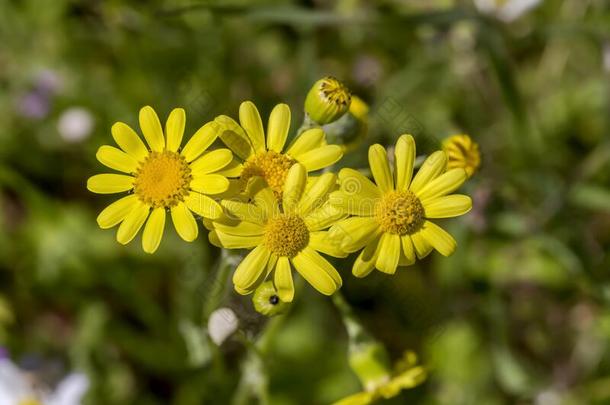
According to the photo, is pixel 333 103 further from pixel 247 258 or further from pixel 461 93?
pixel 461 93

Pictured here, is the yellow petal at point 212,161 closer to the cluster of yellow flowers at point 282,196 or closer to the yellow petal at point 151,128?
the cluster of yellow flowers at point 282,196

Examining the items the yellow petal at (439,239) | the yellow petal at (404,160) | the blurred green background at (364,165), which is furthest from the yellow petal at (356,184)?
the blurred green background at (364,165)

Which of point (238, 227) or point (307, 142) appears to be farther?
point (307, 142)

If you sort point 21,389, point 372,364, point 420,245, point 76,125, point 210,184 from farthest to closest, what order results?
point 76,125 < point 21,389 < point 372,364 < point 420,245 < point 210,184

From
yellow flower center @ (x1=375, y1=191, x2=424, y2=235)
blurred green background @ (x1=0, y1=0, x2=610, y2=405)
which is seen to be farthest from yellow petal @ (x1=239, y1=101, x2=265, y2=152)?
blurred green background @ (x1=0, y1=0, x2=610, y2=405)

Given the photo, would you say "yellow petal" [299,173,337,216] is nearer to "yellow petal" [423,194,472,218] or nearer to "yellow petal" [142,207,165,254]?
"yellow petal" [423,194,472,218]

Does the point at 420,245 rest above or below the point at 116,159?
below

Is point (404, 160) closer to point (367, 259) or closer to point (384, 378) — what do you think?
point (367, 259)

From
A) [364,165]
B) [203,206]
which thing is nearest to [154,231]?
[203,206]

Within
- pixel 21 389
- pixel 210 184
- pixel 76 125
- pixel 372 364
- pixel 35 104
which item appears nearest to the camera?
pixel 210 184
